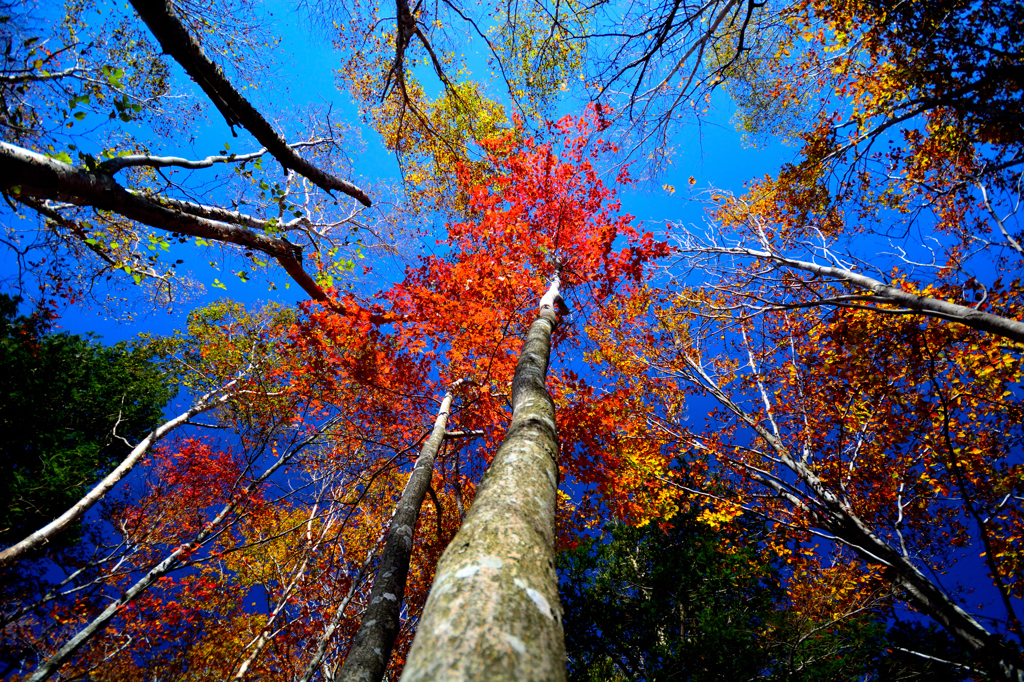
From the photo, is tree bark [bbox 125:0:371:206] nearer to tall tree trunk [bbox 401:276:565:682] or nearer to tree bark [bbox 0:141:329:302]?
tree bark [bbox 0:141:329:302]

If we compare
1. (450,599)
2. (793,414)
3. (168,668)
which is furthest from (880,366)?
(168,668)

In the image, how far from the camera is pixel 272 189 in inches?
167

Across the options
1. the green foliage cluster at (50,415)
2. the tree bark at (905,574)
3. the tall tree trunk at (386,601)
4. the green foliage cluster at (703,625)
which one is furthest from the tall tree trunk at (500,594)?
the green foliage cluster at (50,415)

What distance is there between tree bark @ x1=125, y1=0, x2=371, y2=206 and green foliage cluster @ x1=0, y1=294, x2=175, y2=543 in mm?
9394

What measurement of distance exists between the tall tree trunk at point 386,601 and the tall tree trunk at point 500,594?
5.09ft

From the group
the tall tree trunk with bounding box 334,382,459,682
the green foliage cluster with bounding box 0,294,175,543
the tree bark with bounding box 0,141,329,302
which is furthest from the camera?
the green foliage cluster with bounding box 0,294,175,543

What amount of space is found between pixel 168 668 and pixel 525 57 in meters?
21.2

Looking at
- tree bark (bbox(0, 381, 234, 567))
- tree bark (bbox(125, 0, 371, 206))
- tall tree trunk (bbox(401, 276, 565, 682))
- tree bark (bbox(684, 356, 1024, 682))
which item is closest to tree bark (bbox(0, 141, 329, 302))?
tree bark (bbox(125, 0, 371, 206))

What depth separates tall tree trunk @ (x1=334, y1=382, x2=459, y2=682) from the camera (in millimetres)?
2592

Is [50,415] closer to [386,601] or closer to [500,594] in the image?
[386,601]

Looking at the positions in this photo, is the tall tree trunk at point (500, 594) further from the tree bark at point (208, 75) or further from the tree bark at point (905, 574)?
the tree bark at point (905, 574)

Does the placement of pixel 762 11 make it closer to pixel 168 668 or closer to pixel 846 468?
pixel 846 468

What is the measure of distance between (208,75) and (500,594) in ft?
14.2

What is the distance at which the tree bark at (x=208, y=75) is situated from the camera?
266 cm
